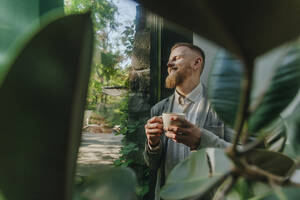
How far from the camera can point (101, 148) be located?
2.08 meters

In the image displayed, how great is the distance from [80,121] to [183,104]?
4.92 ft

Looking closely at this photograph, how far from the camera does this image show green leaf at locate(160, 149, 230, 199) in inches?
6.4

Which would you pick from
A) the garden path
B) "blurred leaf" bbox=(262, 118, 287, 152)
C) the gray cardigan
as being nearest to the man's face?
the gray cardigan

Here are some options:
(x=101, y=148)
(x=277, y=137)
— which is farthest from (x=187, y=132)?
(x=101, y=148)

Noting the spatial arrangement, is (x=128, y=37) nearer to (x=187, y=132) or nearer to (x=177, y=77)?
(x=177, y=77)

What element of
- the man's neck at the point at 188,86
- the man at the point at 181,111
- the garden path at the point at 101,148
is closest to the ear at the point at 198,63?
the man at the point at 181,111

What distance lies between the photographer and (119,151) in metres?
2.13

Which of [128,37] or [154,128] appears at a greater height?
[128,37]

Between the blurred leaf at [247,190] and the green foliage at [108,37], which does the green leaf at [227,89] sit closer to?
the blurred leaf at [247,190]

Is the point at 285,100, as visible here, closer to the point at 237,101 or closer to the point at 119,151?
the point at 237,101

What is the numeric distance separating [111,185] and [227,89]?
11 centimetres

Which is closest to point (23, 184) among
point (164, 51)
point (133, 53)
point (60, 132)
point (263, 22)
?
point (60, 132)

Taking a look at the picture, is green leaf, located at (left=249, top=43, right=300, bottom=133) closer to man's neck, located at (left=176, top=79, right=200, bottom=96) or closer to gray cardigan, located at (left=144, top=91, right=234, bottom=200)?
gray cardigan, located at (left=144, top=91, right=234, bottom=200)

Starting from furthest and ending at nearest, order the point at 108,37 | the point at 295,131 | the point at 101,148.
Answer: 1. the point at 101,148
2. the point at 108,37
3. the point at 295,131
